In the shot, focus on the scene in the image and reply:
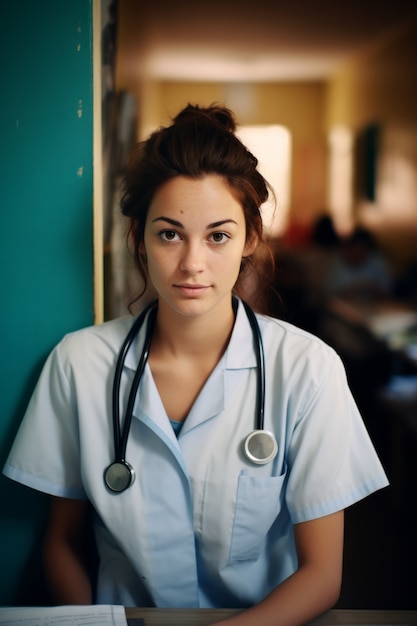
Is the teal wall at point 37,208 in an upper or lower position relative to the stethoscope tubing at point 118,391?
upper

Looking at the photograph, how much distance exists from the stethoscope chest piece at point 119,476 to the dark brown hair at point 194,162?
0.40 metres

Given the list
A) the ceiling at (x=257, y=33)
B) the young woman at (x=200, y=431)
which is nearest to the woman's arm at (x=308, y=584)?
the young woman at (x=200, y=431)

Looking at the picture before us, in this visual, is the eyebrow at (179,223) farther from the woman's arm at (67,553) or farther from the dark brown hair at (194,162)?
the woman's arm at (67,553)

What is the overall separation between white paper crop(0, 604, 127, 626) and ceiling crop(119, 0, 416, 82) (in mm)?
2372

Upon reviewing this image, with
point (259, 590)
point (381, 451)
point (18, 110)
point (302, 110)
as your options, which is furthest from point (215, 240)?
point (302, 110)

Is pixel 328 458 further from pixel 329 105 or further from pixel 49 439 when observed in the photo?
pixel 329 105

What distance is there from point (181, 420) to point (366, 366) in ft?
7.95

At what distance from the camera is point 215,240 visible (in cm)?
102

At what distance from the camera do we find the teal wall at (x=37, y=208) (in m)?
1.07

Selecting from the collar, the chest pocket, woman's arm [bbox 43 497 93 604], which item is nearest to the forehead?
the collar

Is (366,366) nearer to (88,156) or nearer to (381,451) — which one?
(381,451)

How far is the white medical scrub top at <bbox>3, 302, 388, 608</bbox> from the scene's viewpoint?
1.01 metres

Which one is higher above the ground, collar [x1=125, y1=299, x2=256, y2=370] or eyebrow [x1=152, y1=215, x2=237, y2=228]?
eyebrow [x1=152, y1=215, x2=237, y2=228]

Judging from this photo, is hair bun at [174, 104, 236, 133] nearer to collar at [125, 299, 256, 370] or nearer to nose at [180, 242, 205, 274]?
nose at [180, 242, 205, 274]
